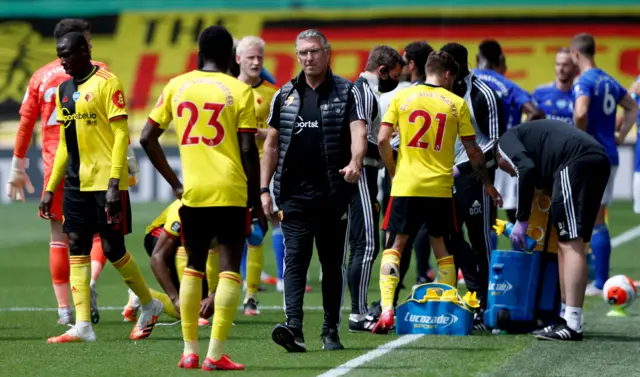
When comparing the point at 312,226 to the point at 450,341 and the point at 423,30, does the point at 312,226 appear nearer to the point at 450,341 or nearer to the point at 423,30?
the point at 450,341

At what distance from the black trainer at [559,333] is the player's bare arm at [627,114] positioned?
152 inches

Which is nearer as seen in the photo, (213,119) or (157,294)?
(213,119)

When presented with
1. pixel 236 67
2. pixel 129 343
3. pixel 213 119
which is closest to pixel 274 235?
pixel 236 67

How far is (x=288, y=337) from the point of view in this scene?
775 cm

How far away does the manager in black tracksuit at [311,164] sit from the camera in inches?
309

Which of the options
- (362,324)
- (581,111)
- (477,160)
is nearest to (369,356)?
(362,324)

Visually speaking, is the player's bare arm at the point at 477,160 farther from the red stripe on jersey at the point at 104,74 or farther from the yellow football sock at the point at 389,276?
the red stripe on jersey at the point at 104,74

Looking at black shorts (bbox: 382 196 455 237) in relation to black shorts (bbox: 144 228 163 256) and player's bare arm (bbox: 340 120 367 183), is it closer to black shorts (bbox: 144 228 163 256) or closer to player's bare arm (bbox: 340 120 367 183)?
player's bare arm (bbox: 340 120 367 183)

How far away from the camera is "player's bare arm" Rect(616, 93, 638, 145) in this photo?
11852mm

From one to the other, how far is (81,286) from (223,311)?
178 centimetres

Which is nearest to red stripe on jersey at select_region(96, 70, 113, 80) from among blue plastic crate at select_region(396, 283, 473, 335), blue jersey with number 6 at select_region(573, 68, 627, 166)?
blue plastic crate at select_region(396, 283, 473, 335)

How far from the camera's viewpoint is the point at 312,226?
794 centimetres

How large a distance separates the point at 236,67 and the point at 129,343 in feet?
9.08

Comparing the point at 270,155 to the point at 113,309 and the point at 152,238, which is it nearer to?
the point at 152,238
